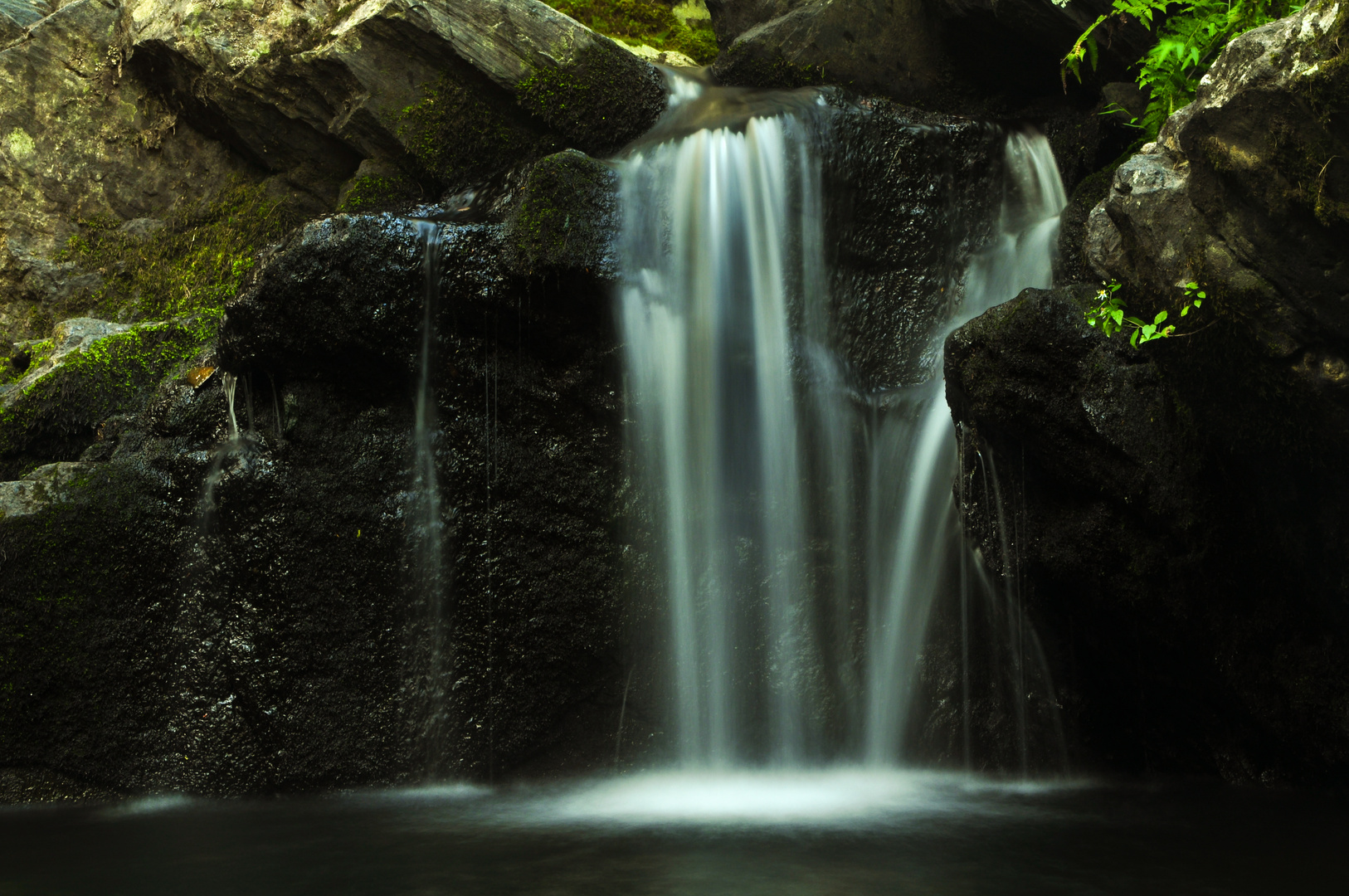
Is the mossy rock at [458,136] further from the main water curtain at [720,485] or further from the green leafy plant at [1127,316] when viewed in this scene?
the green leafy plant at [1127,316]

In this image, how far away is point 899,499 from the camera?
5.54m

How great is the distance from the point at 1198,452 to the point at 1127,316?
2.35 ft

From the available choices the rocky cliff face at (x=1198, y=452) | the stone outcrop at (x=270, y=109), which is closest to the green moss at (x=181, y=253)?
the stone outcrop at (x=270, y=109)

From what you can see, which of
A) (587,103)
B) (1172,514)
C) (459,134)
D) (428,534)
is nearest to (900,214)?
(587,103)

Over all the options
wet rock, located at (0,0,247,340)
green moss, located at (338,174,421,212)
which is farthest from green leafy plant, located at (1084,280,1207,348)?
wet rock, located at (0,0,247,340)

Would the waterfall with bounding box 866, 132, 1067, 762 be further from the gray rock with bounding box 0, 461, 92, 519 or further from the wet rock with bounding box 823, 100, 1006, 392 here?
the gray rock with bounding box 0, 461, 92, 519

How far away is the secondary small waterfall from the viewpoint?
5477mm

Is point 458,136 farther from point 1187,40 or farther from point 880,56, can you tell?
point 1187,40

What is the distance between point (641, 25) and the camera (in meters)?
9.07

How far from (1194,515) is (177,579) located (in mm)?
5158

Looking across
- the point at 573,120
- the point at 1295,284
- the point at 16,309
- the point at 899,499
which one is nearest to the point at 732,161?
the point at 573,120

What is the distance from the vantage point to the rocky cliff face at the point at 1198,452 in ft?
13.0

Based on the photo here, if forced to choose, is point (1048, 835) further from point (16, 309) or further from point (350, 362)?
point (16, 309)

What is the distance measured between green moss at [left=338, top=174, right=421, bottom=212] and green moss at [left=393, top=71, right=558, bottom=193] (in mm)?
181
